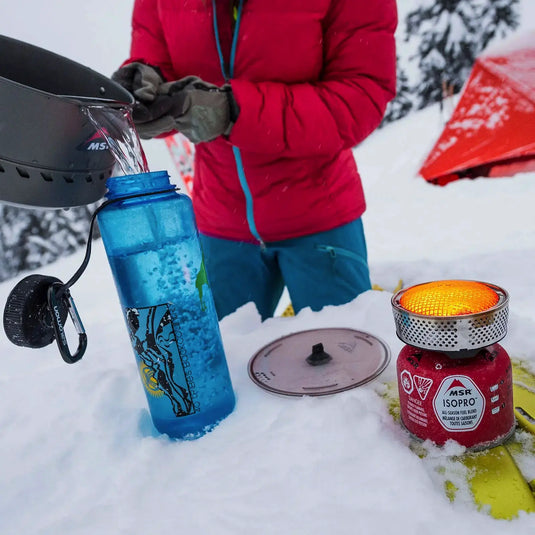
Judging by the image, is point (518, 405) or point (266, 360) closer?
point (518, 405)

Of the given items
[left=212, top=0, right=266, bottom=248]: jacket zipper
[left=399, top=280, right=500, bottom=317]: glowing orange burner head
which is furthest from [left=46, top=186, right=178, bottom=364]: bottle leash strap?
[left=212, top=0, right=266, bottom=248]: jacket zipper

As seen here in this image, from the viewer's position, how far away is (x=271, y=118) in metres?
0.94

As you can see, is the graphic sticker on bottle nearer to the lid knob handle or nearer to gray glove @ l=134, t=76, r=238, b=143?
the lid knob handle

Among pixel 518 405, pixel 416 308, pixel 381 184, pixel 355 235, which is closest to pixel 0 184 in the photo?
pixel 416 308

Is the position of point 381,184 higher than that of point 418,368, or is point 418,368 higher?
point 418,368

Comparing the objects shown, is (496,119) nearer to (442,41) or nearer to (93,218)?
(93,218)

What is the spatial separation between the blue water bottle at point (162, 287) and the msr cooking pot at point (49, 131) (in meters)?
0.08

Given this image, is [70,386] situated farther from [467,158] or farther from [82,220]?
[467,158]

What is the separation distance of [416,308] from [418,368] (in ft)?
0.21

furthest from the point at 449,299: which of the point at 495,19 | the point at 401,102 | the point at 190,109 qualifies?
the point at 401,102

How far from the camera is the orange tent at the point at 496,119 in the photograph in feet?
12.8

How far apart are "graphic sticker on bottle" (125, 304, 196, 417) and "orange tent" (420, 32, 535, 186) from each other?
412cm

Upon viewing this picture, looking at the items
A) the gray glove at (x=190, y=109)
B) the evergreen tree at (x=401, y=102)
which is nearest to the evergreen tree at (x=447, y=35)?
the evergreen tree at (x=401, y=102)

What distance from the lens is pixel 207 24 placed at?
1.06 metres
